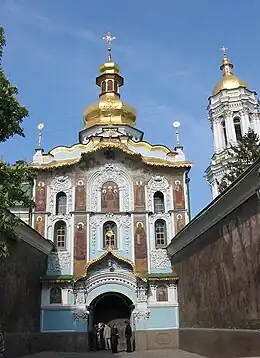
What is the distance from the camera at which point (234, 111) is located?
39281 mm

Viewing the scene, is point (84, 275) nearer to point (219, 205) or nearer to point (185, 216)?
point (185, 216)

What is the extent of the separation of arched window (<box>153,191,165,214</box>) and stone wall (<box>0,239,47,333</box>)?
6410mm

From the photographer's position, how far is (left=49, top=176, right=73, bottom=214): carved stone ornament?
24.5 m

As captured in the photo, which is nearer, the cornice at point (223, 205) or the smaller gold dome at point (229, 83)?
the cornice at point (223, 205)

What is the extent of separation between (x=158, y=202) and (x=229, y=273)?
1091cm

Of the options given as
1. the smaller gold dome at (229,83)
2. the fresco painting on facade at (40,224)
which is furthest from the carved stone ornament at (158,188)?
the smaller gold dome at (229,83)

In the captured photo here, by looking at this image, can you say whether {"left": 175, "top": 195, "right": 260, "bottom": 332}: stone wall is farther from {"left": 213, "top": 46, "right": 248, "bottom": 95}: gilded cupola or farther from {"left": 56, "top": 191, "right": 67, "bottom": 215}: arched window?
{"left": 213, "top": 46, "right": 248, "bottom": 95}: gilded cupola

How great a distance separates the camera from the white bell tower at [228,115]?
37750 millimetres

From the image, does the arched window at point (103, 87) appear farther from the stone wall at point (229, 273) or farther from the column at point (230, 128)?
the stone wall at point (229, 273)

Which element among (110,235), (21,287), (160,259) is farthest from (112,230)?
(21,287)

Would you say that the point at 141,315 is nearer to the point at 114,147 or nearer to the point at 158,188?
the point at 158,188

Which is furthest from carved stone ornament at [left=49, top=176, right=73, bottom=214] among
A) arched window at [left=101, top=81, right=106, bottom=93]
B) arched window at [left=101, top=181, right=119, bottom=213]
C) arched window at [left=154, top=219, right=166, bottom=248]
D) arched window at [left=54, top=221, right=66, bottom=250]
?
arched window at [left=101, top=81, right=106, bottom=93]

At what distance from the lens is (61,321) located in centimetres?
2230

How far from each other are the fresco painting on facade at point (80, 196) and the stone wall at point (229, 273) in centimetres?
722
